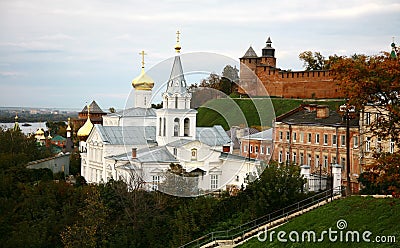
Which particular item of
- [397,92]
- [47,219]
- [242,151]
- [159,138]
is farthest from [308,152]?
[397,92]

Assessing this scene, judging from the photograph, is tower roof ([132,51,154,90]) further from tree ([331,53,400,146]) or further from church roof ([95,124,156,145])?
tree ([331,53,400,146])

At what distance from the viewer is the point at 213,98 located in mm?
45594

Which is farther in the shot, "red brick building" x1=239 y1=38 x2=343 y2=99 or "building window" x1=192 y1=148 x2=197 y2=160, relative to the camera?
"red brick building" x1=239 y1=38 x2=343 y2=99

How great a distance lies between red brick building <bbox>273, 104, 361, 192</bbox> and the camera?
109 feet

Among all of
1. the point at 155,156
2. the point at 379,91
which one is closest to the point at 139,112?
the point at 155,156

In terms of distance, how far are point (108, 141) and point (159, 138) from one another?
14.4 ft

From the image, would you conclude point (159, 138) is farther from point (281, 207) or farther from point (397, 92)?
point (397, 92)

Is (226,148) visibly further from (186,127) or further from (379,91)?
(379,91)

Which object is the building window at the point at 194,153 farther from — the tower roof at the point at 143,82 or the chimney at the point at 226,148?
the tower roof at the point at 143,82

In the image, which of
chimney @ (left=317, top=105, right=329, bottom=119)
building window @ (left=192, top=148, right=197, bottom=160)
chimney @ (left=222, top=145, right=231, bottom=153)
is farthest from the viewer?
chimney @ (left=222, top=145, right=231, bottom=153)

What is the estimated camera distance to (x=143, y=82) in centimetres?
4678

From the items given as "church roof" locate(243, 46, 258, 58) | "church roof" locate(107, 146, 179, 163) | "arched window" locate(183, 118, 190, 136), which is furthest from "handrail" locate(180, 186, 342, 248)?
"church roof" locate(243, 46, 258, 58)

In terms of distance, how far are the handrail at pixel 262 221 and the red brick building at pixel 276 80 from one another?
1440 inches

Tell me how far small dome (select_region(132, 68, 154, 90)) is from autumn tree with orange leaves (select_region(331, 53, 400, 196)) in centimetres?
3074
